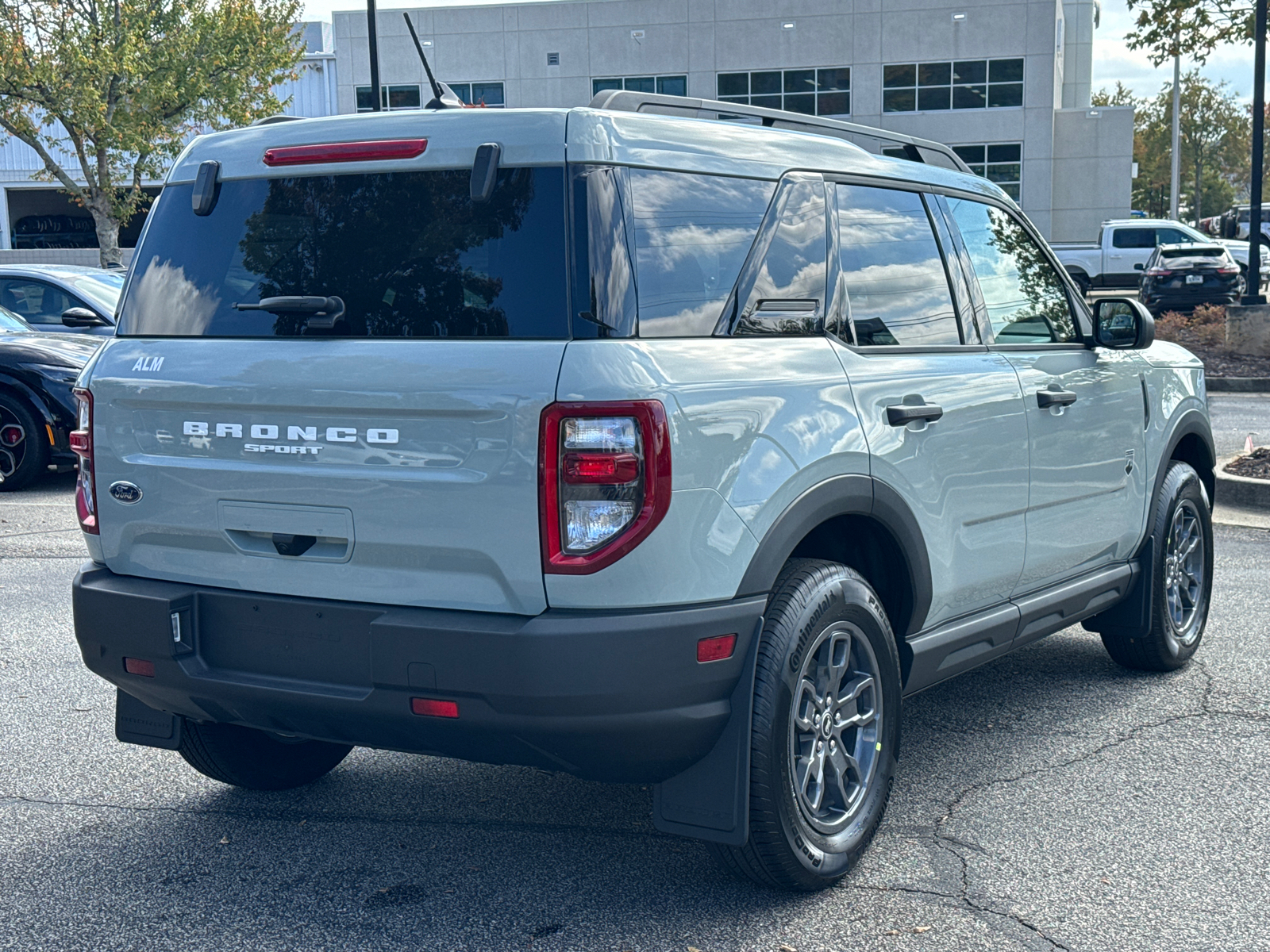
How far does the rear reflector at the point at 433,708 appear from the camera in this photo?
10.2ft

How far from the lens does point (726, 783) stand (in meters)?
3.21

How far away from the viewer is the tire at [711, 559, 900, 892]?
3.30 meters

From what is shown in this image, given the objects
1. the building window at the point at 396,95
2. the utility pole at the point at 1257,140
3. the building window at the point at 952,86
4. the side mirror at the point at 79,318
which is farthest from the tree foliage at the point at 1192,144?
the side mirror at the point at 79,318

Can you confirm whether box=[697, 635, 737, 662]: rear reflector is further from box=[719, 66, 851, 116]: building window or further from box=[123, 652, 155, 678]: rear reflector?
box=[719, 66, 851, 116]: building window

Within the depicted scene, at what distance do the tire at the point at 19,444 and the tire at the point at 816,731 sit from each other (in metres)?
8.74

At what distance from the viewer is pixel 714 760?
3219 mm

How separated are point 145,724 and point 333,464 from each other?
1257mm

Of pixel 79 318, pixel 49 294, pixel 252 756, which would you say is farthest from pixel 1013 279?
pixel 49 294

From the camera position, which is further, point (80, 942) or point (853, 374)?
point (853, 374)

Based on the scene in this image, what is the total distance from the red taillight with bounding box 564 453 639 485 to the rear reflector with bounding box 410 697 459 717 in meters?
0.61

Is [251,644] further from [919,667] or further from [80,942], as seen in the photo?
[919,667]

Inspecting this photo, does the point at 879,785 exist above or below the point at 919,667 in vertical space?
below

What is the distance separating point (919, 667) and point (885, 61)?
157ft

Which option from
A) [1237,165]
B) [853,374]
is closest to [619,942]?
[853,374]
